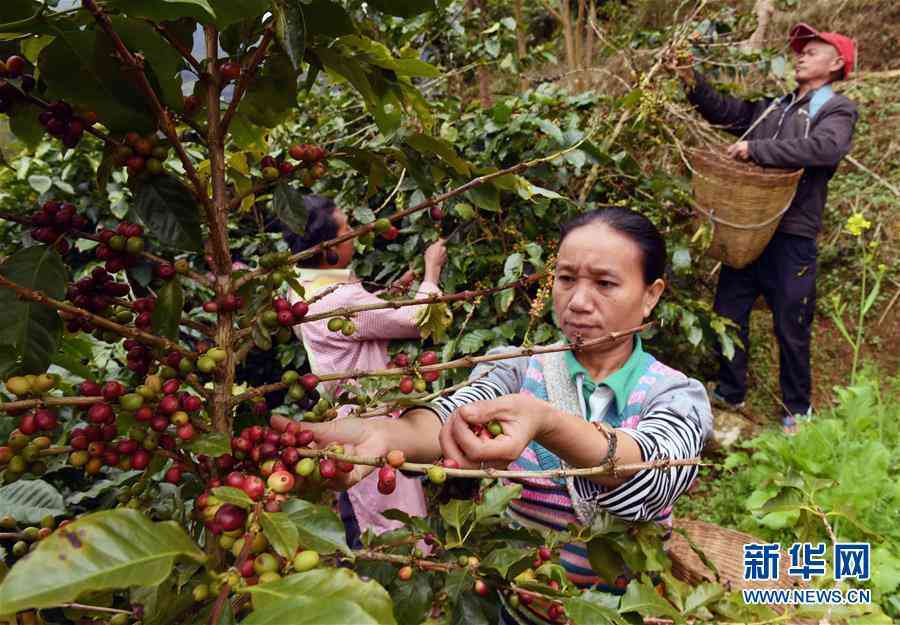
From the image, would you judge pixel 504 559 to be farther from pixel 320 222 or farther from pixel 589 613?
pixel 320 222

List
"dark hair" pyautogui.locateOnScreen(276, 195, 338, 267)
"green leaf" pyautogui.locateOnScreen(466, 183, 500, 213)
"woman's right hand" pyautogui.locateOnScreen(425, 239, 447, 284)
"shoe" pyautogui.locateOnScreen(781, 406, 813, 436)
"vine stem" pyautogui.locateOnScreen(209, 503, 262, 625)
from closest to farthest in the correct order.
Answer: "vine stem" pyautogui.locateOnScreen(209, 503, 262, 625) < "green leaf" pyautogui.locateOnScreen(466, 183, 500, 213) < "dark hair" pyautogui.locateOnScreen(276, 195, 338, 267) < "woman's right hand" pyautogui.locateOnScreen(425, 239, 447, 284) < "shoe" pyautogui.locateOnScreen(781, 406, 813, 436)

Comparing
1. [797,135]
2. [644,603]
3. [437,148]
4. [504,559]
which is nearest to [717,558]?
[644,603]

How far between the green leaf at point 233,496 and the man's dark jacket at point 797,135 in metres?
2.99

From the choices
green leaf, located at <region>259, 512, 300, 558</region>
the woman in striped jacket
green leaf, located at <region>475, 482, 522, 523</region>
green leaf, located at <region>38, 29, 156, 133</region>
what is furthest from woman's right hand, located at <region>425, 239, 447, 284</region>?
green leaf, located at <region>259, 512, 300, 558</region>

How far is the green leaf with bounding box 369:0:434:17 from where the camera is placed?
0.65 metres

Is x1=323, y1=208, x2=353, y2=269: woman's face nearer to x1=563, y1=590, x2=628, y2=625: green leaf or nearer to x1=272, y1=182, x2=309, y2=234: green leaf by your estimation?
x1=272, y1=182, x2=309, y2=234: green leaf

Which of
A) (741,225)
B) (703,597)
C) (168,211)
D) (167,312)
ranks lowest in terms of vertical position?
(741,225)

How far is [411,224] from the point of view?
261 centimetres

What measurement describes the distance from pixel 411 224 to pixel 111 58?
2.05m

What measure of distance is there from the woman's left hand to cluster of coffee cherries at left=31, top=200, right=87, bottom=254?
0.53 meters

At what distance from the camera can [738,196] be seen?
2.70 meters

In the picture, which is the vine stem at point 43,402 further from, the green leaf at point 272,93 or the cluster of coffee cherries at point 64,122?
the green leaf at point 272,93

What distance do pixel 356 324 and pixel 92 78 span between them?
1685 millimetres

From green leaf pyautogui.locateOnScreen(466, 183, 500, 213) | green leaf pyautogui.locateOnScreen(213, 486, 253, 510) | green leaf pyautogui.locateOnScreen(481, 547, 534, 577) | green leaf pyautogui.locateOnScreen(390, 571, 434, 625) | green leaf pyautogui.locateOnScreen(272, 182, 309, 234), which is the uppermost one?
green leaf pyautogui.locateOnScreen(272, 182, 309, 234)
